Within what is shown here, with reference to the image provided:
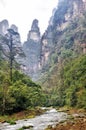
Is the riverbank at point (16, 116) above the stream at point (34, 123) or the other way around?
the other way around

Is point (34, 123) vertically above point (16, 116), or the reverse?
point (34, 123)

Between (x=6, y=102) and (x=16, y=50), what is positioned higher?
(x=16, y=50)

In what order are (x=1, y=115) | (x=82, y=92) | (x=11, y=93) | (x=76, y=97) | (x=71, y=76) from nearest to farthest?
1. (x=1, y=115)
2. (x=11, y=93)
3. (x=82, y=92)
4. (x=76, y=97)
5. (x=71, y=76)

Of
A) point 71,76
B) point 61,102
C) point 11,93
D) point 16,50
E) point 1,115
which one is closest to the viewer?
point 1,115

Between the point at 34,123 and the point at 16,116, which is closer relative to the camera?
the point at 34,123

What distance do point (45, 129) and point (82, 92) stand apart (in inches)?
2185

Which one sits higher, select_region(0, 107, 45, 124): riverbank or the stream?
the stream

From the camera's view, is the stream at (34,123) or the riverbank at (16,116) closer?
the stream at (34,123)

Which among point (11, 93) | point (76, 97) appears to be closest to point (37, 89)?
point (76, 97)

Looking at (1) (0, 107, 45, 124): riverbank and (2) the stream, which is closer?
(2) the stream

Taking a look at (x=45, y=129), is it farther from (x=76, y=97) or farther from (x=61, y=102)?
(x=61, y=102)

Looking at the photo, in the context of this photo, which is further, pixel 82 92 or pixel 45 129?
pixel 82 92

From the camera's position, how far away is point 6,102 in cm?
6725

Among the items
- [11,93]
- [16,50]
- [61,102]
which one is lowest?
[61,102]
